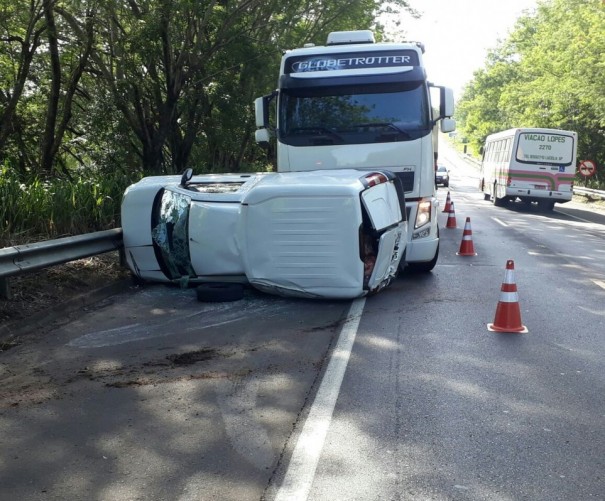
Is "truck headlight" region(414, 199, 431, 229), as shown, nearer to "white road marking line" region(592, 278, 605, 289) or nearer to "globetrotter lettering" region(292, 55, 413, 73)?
"globetrotter lettering" region(292, 55, 413, 73)

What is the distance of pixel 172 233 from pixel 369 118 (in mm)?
3450

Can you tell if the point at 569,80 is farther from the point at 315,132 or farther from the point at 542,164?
the point at 315,132

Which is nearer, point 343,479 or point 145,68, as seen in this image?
point 343,479

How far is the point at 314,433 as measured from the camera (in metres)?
4.70

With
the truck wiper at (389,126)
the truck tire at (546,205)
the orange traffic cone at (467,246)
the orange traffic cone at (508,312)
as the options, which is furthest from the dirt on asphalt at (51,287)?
the truck tire at (546,205)

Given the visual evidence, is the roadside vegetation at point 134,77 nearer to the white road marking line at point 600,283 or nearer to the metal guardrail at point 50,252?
the metal guardrail at point 50,252

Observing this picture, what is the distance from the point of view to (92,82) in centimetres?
1991

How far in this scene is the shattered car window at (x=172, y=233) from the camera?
948 centimetres

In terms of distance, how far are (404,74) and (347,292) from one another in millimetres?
3874

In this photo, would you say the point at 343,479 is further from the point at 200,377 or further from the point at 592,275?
the point at 592,275

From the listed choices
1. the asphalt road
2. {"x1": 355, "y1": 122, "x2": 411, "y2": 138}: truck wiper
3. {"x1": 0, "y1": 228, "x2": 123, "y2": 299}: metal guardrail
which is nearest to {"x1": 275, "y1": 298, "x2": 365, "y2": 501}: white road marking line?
the asphalt road

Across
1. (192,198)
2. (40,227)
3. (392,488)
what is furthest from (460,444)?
(40,227)

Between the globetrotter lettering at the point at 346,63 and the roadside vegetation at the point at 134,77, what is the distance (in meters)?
4.01

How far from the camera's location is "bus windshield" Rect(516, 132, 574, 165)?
91.5 feet
